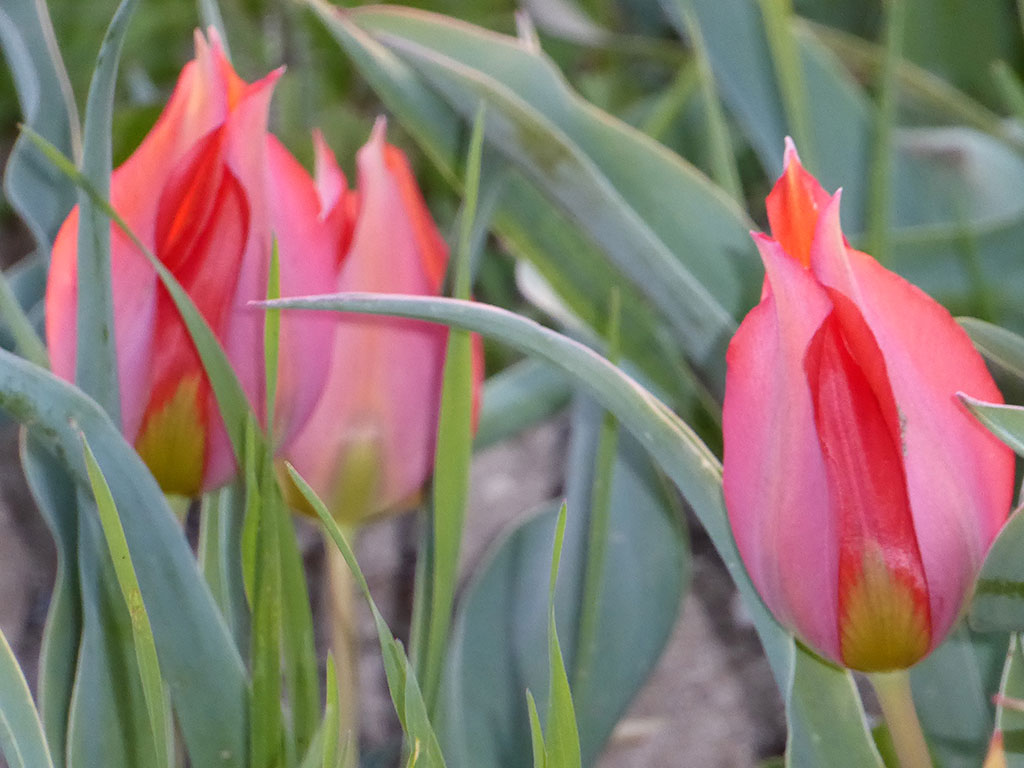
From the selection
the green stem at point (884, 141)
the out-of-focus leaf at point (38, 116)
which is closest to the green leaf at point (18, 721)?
the out-of-focus leaf at point (38, 116)

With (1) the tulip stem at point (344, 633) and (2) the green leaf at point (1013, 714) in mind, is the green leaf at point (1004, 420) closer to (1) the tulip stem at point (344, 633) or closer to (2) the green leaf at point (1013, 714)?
(2) the green leaf at point (1013, 714)

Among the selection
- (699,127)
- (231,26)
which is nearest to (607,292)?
(699,127)

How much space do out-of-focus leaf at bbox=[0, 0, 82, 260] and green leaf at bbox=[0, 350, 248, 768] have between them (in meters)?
0.10

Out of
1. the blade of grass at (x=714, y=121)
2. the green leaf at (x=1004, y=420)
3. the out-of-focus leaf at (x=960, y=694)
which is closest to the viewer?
the green leaf at (x=1004, y=420)

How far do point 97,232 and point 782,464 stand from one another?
0.15 metres

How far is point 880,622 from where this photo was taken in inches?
9.0

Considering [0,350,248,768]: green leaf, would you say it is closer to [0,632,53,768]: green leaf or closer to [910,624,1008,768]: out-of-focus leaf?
[0,632,53,768]: green leaf

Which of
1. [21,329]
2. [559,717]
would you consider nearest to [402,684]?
[559,717]

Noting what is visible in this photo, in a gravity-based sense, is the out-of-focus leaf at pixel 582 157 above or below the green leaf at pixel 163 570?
above

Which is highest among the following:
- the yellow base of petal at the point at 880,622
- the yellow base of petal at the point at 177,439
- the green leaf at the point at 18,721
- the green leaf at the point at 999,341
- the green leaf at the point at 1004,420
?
the green leaf at the point at 999,341

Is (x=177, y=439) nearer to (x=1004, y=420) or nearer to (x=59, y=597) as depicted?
(x=59, y=597)

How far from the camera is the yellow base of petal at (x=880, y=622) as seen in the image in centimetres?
22

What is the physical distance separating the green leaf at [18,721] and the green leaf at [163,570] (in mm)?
34

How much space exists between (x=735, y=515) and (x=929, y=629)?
0.05 meters
